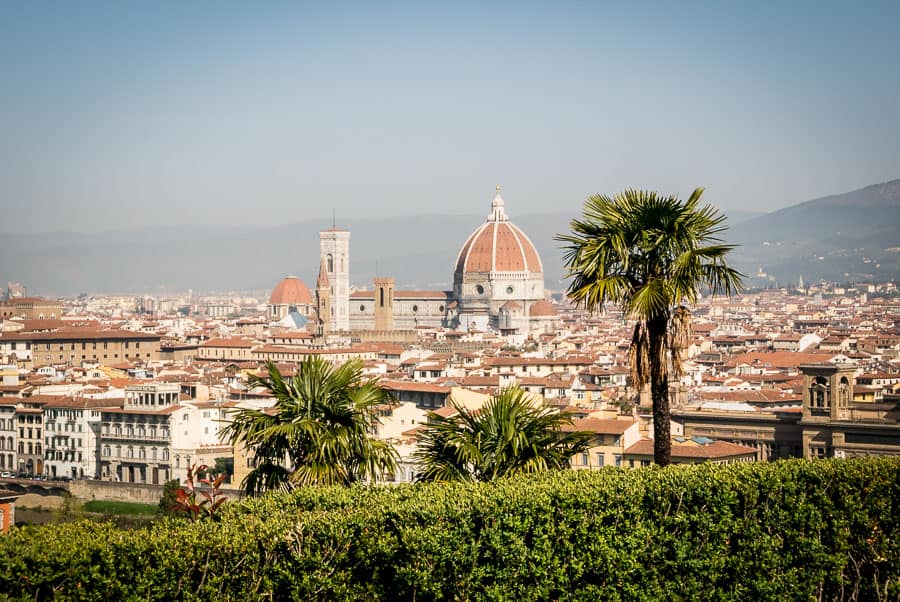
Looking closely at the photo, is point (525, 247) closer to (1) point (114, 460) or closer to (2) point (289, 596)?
(1) point (114, 460)

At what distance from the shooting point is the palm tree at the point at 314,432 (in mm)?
11195

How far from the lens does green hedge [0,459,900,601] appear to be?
996 cm

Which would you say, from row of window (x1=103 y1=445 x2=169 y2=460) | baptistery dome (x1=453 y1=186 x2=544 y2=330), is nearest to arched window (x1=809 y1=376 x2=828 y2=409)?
row of window (x1=103 y1=445 x2=169 y2=460)

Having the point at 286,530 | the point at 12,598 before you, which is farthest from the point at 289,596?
the point at 12,598

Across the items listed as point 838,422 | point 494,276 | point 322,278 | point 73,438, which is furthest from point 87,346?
point 838,422

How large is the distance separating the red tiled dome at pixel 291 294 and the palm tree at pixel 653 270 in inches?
5231

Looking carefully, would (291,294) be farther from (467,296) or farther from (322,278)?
(322,278)

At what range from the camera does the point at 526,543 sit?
1124cm

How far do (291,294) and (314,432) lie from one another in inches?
5298

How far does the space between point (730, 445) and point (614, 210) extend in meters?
22.1

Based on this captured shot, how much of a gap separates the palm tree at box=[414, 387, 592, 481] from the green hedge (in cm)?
31

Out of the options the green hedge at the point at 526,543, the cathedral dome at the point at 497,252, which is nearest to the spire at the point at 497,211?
the cathedral dome at the point at 497,252

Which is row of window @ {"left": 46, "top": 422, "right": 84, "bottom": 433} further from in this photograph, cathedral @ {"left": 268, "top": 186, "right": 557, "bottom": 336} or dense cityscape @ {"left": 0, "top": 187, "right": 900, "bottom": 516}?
cathedral @ {"left": 268, "top": 186, "right": 557, "bottom": 336}

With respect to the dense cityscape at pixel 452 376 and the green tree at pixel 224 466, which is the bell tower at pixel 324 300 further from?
the green tree at pixel 224 466
